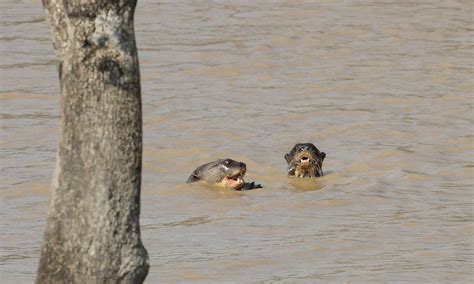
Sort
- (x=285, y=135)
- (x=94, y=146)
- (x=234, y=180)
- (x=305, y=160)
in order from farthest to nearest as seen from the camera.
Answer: (x=285, y=135) < (x=305, y=160) < (x=234, y=180) < (x=94, y=146)

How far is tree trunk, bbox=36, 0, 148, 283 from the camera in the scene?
242 inches

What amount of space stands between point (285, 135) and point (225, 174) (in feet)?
10.9

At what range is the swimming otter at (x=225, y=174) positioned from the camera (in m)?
13.9

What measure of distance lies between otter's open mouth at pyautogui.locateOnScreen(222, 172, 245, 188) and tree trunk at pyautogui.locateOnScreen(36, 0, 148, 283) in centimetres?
765

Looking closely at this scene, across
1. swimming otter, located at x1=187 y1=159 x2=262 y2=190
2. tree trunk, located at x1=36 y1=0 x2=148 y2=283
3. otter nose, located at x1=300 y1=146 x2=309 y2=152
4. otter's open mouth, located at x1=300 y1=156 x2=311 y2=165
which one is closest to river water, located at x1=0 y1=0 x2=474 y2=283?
swimming otter, located at x1=187 y1=159 x2=262 y2=190

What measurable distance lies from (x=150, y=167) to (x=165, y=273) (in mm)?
4638

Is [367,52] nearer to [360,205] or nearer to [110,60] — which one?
[360,205]

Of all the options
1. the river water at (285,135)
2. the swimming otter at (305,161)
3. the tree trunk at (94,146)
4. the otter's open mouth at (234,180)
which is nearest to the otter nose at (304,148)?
the swimming otter at (305,161)

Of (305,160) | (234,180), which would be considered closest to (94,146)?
(234,180)

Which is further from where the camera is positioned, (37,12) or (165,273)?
(37,12)

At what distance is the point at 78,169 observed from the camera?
20.3 ft

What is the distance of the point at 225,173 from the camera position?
45.6 ft

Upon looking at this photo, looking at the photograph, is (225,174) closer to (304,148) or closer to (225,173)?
(225,173)

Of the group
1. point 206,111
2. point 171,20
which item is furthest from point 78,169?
point 171,20
